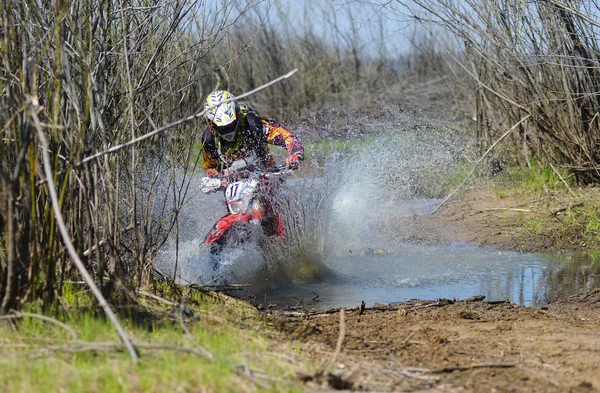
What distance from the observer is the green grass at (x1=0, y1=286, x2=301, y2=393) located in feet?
10.9

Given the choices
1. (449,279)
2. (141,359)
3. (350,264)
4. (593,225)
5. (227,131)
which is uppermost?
(227,131)

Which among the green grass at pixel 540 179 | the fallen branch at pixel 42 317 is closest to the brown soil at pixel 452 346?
the fallen branch at pixel 42 317

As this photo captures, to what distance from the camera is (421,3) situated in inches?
352

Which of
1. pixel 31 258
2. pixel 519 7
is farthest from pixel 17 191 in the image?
pixel 519 7

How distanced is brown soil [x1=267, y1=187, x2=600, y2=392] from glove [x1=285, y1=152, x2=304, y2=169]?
1475 mm

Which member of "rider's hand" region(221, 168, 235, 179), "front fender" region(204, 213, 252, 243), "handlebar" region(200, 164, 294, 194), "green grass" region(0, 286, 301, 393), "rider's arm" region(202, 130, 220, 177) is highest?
"rider's arm" region(202, 130, 220, 177)

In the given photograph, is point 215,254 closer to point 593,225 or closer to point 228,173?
point 228,173

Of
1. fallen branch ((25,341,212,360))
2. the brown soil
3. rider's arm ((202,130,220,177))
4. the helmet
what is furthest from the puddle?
fallen branch ((25,341,212,360))

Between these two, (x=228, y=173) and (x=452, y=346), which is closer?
(x=452, y=346)

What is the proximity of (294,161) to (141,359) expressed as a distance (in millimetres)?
4136

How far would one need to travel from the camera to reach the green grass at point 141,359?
3.32m

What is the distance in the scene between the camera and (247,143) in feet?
26.4

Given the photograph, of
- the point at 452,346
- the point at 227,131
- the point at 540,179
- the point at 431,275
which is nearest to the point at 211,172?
the point at 227,131

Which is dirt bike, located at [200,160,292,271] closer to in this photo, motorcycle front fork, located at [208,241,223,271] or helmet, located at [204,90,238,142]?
motorcycle front fork, located at [208,241,223,271]
